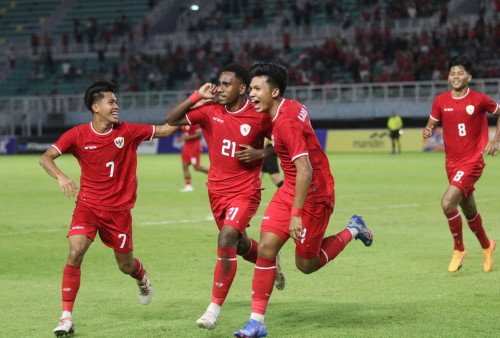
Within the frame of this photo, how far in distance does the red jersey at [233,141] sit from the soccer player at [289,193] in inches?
27.6

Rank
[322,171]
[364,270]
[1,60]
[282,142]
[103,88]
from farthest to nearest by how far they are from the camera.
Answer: [1,60], [364,270], [103,88], [322,171], [282,142]

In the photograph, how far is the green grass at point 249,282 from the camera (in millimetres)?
7246

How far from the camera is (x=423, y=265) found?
10547 millimetres

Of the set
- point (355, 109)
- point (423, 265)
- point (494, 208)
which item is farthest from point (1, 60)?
point (423, 265)

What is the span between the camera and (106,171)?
25.9 ft

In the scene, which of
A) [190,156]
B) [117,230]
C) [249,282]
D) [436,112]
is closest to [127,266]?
[117,230]

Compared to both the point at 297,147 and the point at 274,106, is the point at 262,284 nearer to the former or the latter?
the point at 297,147

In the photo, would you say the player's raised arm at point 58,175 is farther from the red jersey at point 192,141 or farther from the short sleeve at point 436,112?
the red jersey at point 192,141

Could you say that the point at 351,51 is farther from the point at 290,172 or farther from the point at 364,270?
the point at 290,172

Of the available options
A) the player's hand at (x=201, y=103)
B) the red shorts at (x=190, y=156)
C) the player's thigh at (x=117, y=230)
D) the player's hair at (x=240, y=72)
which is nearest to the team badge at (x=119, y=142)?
the player's thigh at (x=117, y=230)

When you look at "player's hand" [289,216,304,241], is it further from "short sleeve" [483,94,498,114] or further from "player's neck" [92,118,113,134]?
"short sleeve" [483,94,498,114]

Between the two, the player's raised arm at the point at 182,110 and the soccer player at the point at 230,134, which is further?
the player's raised arm at the point at 182,110

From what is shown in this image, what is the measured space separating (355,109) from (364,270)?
3184cm

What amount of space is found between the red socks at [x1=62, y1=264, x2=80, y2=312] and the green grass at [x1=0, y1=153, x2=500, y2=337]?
0.82 ft
